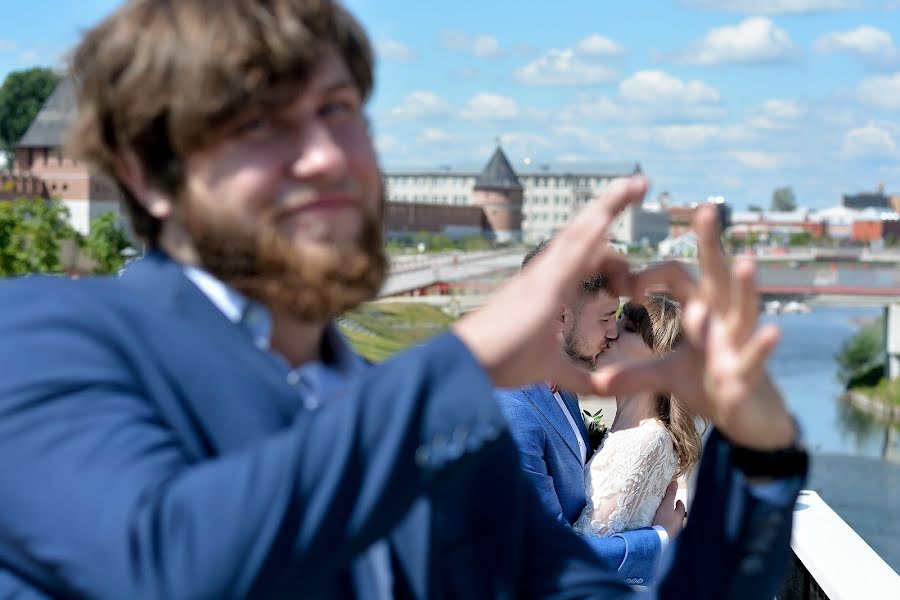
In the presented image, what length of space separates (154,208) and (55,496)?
27 cm

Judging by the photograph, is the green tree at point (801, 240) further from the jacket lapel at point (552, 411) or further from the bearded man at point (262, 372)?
the bearded man at point (262, 372)

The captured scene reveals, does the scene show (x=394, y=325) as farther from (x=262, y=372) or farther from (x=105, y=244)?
(x=262, y=372)

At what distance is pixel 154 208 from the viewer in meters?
1.03

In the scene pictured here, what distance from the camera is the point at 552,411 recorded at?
Result: 130 inches

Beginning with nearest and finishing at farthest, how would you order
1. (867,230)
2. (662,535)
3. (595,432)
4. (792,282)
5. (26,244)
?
(662,535) < (595,432) < (26,244) < (792,282) < (867,230)

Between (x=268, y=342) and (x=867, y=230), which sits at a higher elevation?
(x=268, y=342)

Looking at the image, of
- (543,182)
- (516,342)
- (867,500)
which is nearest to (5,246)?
(867,500)

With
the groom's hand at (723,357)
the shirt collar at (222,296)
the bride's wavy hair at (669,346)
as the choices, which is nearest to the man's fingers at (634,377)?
the groom's hand at (723,357)

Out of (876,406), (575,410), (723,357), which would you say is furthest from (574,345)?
(876,406)

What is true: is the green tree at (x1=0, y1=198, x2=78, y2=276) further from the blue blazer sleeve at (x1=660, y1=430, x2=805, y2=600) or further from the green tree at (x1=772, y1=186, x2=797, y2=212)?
the green tree at (x1=772, y1=186, x2=797, y2=212)

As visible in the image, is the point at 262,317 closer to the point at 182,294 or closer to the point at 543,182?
the point at 182,294

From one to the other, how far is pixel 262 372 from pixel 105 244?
4850cm

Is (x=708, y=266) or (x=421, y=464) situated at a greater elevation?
(x=708, y=266)

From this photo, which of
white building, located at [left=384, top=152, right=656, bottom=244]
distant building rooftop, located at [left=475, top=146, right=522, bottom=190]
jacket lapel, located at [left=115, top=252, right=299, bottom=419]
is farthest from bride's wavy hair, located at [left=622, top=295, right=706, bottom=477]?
white building, located at [left=384, top=152, right=656, bottom=244]
